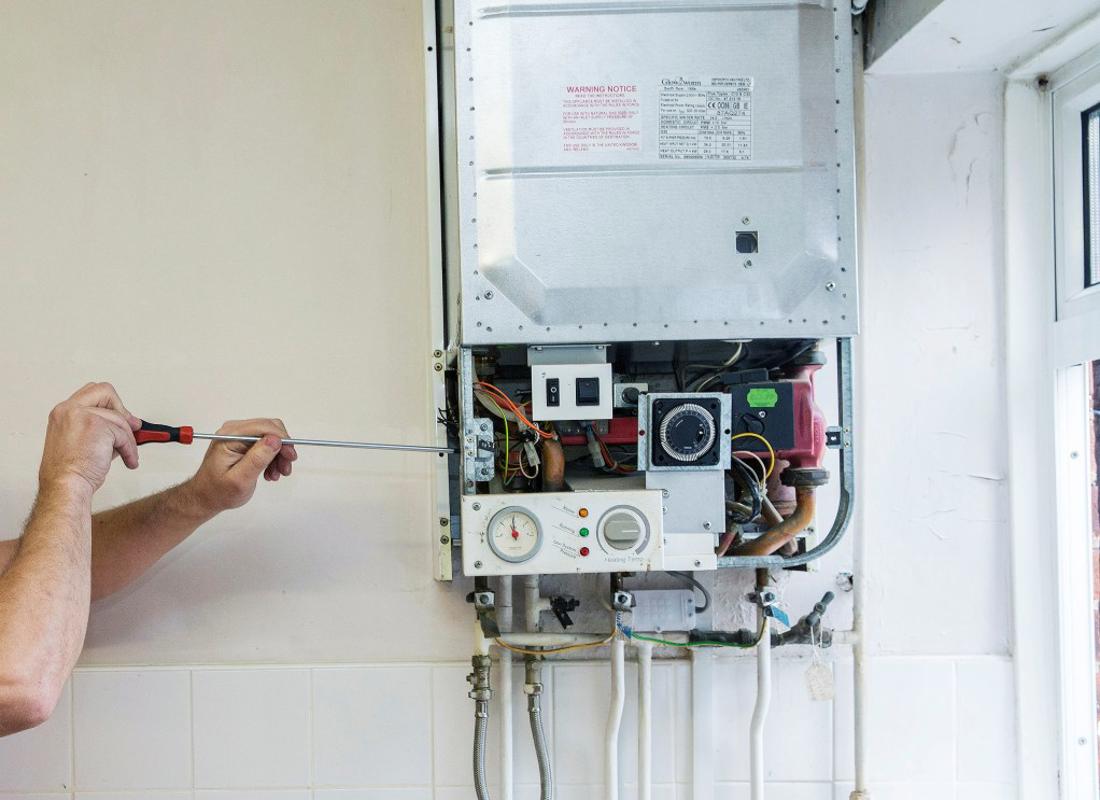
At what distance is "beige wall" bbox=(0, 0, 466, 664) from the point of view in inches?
68.8

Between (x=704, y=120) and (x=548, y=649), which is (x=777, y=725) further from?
(x=704, y=120)

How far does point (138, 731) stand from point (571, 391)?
3.27ft

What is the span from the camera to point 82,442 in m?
1.39

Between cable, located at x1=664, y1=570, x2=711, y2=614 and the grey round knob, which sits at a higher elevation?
the grey round knob

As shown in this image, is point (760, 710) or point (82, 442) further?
point (760, 710)

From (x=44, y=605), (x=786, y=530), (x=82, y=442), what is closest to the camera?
(x=44, y=605)

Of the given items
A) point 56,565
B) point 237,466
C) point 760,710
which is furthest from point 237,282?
point 760,710

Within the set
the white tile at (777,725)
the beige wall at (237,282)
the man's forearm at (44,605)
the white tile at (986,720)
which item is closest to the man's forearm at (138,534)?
the beige wall at (237,282)

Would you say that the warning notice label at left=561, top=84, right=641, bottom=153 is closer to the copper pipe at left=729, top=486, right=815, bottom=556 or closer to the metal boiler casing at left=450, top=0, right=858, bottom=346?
the metal boiler casing at left=450, top=0, right=858, bottom=346

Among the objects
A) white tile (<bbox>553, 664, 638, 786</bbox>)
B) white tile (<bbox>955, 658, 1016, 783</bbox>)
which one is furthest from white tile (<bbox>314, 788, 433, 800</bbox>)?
white tile (<bbox>955, 658, 1016, 783</bbox>)

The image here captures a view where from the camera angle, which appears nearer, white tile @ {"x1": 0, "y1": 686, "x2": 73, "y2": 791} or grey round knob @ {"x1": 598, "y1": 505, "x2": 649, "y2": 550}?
grey round knob @ {"x1": 598, "y1": 505, "x2": 649, "y2": 550}

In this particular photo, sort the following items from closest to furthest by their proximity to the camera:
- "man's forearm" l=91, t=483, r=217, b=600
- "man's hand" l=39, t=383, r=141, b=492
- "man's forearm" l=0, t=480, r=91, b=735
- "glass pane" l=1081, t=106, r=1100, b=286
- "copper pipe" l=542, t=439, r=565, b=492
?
"man's forearm" l=0, t=480, r=91, b=735
"man's hand" l=39, t=383, r=141, b=492
"copper pipe" l=542, t=439, r=565, b=492
"man's forearm" l=91, t=483, r=217, b=600
"glass pane" l=1081, t=106, r=1100, b=286

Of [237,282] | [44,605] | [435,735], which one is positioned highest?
[237,282]

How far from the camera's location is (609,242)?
143 cm
